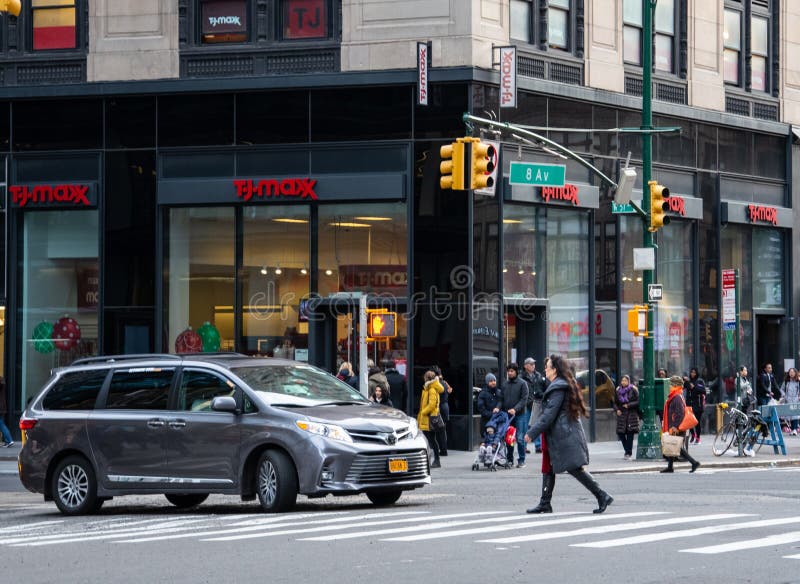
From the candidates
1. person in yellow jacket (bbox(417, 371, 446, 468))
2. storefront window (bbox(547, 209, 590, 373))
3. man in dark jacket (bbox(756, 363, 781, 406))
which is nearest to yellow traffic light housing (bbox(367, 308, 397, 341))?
person in yellow jacket (bbox(417, 371, 446, 468))

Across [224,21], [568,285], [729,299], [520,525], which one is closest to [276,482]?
[520,525]

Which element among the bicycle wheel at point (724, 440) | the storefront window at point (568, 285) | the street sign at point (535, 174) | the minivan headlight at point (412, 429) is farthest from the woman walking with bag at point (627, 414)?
the minivan headlight at point (412, 429)

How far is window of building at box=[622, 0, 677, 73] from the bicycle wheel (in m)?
9.34

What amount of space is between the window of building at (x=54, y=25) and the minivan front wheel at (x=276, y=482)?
736 inches

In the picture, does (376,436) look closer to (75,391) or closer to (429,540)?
(429,540)

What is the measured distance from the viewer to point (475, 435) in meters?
30.1

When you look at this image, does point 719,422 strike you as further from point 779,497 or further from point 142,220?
point 779,497

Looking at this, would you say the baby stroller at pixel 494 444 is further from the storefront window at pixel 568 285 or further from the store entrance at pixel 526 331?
the storefront window at pixel 568 285

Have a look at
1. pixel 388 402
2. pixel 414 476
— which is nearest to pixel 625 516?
pixel 414 476

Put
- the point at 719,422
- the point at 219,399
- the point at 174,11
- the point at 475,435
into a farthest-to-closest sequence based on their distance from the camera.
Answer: the point at 719,422, the point at 174,11, the point at 475,435, the point at 219,399

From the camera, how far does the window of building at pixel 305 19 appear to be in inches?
1235

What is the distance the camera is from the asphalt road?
11.0m

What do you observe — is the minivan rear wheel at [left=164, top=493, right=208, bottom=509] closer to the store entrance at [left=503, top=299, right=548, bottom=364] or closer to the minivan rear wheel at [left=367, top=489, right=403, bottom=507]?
the minivan rear wheel at [left=367, top=489, right=403, bottom=507]

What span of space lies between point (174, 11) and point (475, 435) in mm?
11048
